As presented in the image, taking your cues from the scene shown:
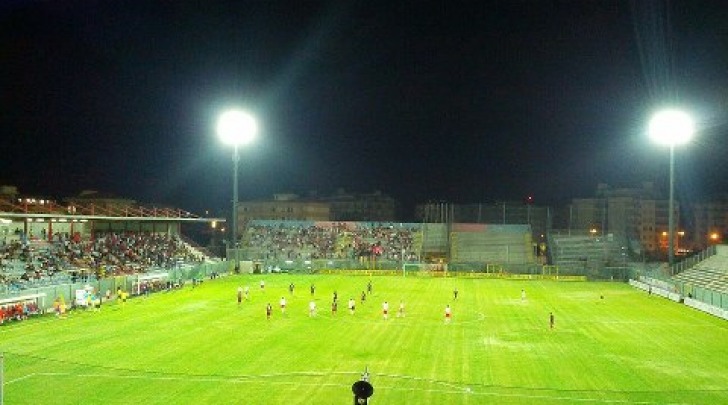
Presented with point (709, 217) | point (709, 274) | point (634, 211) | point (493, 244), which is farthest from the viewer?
point (709, 217)

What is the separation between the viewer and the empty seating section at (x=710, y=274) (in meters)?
50.2

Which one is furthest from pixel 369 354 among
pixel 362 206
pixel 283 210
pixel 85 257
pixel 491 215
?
pixel 362 206

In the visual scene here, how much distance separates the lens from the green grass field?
69.7 feet

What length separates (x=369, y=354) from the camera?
28.3m

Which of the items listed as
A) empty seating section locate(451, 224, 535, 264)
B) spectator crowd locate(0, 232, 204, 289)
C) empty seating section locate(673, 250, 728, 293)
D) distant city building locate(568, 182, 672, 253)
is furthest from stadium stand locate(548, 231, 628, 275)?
spectator crowd locate(0, 232, 204, 289)

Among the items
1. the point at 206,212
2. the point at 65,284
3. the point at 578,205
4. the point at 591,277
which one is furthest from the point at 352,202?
the point at 65,284

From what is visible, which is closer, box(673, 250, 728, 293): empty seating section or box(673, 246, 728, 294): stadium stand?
box(673, 246, 728, 294): stadium stand

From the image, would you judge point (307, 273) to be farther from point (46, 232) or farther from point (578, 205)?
point (578, 205)

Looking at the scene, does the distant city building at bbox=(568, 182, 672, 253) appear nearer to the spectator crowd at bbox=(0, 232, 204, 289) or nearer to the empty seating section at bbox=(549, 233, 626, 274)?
the empty seating section at bbox=(549, 233, 626, 274)

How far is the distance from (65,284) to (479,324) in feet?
83.9

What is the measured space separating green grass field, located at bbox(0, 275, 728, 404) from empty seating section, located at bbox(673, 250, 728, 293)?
5.34 meters

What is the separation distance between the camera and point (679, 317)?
138ft

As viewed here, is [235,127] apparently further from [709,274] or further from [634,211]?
[634,211]

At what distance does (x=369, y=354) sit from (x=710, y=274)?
38110mm
